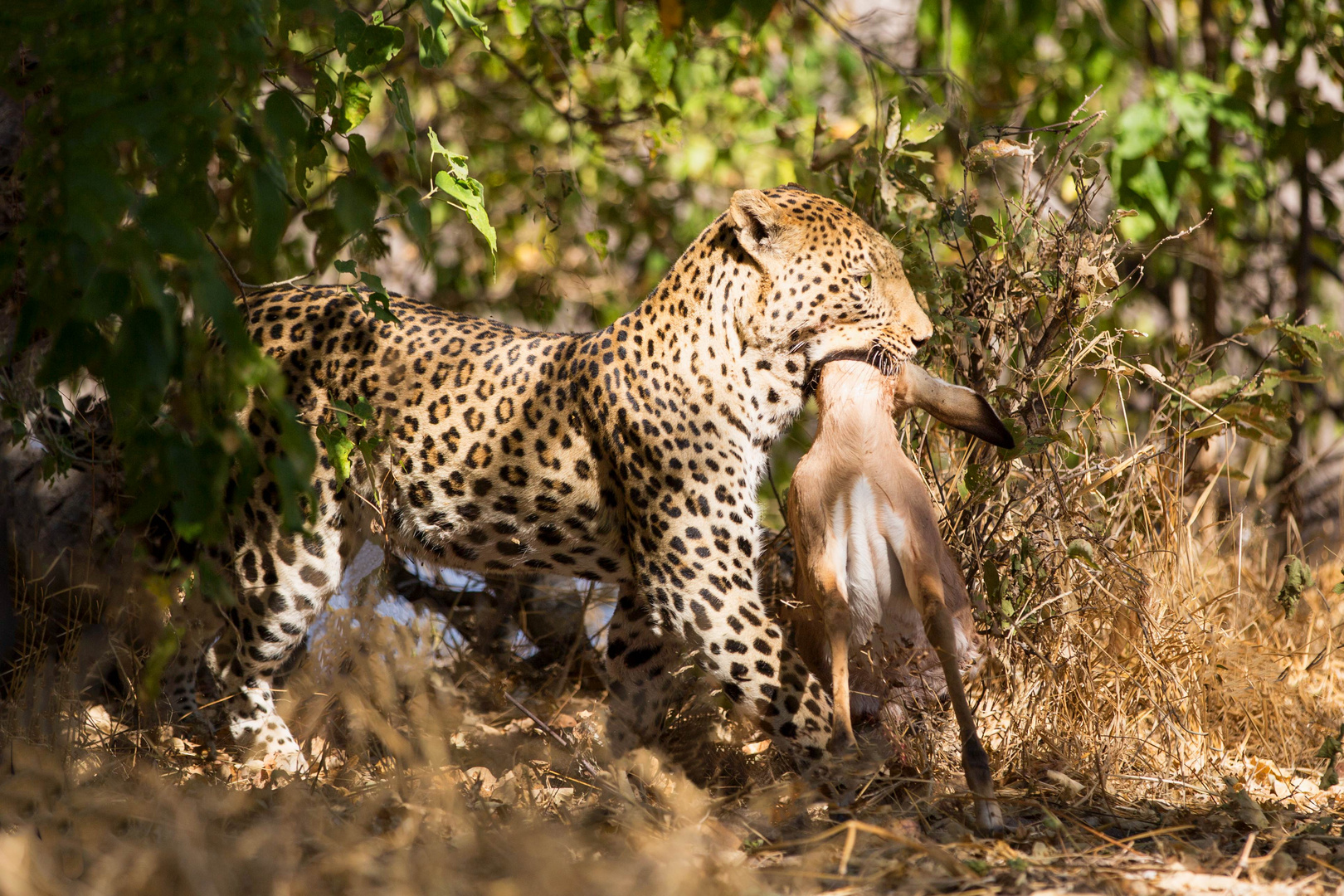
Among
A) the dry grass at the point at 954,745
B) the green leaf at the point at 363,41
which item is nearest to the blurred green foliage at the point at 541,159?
the green leaf at the point at 363,41

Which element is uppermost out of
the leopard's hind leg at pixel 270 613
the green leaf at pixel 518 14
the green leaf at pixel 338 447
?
the green leaf at pixel 518 14

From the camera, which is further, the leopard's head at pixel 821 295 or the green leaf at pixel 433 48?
the leopard's head at pixel 821 295

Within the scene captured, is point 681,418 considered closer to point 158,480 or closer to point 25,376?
point 158,480

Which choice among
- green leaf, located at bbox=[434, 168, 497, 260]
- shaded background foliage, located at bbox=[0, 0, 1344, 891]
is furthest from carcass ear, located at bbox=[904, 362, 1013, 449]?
green leaf, located at bbox=[434, 168, 497, 260]

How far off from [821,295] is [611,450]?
34.0 inches

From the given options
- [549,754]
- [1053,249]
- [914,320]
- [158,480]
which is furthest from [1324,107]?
[158,480]

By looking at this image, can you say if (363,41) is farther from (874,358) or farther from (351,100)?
(874,358)

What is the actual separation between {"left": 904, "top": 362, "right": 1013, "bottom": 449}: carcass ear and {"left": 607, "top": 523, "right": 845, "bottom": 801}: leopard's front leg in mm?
710

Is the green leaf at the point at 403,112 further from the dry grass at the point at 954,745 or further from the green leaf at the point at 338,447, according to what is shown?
the dry grass at the point at 954,745

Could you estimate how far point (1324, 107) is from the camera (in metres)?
6.59

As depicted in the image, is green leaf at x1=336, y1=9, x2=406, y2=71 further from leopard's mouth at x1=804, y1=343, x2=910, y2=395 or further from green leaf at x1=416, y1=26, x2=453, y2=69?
leopard's mouth at x1=804, y1=343, x2=910, y2=395

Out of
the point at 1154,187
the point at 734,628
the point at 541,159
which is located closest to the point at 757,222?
the point at 734,628

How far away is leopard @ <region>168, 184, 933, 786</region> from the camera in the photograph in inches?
152

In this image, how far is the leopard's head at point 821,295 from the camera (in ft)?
12.7
